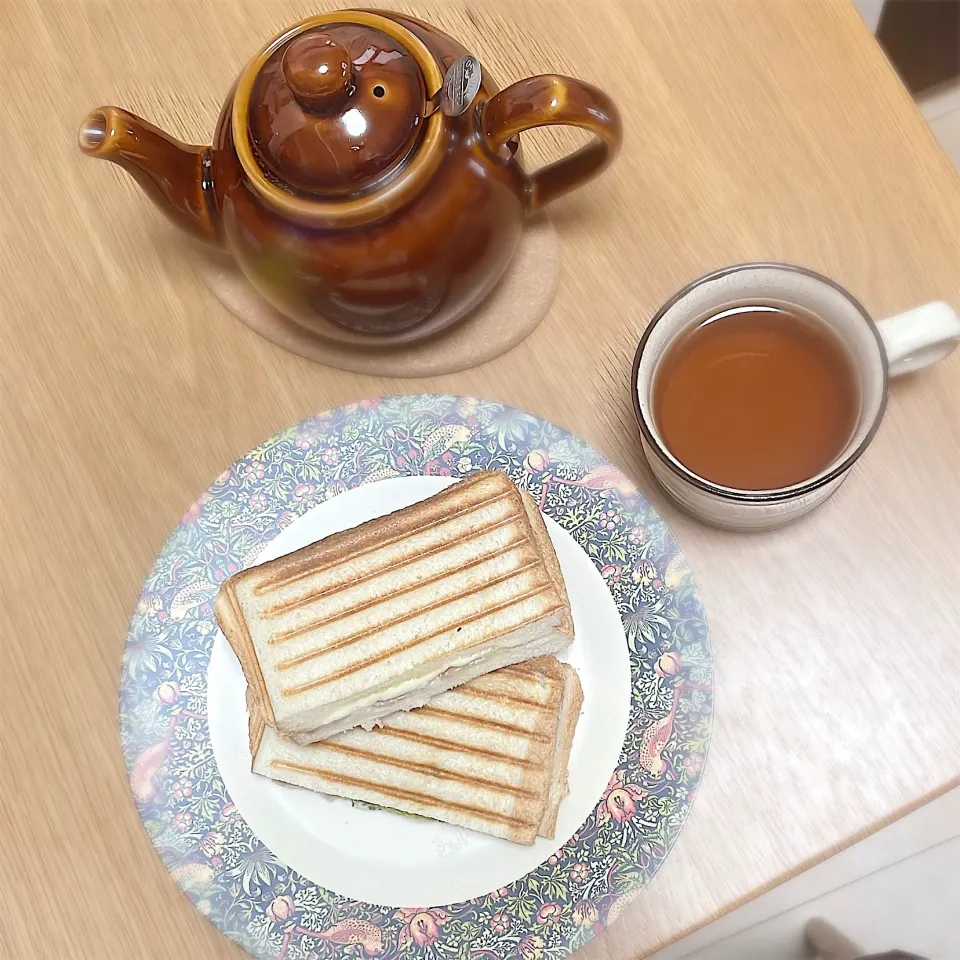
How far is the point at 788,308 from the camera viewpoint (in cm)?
70

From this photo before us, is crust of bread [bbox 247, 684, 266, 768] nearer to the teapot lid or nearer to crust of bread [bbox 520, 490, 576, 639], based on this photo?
crust of bread [bbox 520, 490, 576, 639]

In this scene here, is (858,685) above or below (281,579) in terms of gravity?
below

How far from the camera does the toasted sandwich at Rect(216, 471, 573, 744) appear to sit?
2.31 ft

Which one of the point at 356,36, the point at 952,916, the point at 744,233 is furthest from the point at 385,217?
the point at 952,916

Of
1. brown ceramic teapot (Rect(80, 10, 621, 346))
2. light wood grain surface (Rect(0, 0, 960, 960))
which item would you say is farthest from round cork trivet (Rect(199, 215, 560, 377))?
brown ceramic teapot (Rect(80, 10, 621, 346))

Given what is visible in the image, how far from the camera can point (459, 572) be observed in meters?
0.72

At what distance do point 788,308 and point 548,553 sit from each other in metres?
0.25

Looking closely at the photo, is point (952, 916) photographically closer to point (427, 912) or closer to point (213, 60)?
point (427, 912)

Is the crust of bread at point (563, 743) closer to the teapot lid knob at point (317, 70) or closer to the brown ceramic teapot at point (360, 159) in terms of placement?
the brown ceramic teapot at point (360, 159)

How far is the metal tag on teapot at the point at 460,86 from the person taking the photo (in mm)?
579

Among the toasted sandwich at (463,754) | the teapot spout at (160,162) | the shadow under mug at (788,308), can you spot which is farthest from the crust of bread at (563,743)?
the teapot spout at (160,162)

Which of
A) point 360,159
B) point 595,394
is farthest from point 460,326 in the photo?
point 360,159

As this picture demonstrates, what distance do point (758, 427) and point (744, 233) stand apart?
0.63 ft

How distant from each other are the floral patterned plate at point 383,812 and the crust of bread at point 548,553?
1 centimetres
